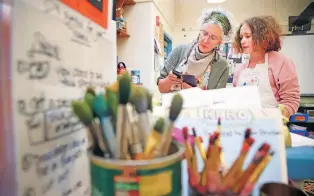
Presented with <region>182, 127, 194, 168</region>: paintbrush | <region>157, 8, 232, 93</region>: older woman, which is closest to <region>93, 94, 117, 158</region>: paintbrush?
<region>182, 127, 194, 168</region>: paintbrush

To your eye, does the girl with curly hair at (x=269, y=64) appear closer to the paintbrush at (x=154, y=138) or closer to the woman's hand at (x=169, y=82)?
the woman's hand at (x=169, y=82)

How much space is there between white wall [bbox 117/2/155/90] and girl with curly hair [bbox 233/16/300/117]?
108 cm

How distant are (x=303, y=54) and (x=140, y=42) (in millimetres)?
2446

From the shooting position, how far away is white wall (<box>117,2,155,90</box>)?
2133 mm

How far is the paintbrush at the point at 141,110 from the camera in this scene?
27cm

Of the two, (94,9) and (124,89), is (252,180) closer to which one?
(124,89)

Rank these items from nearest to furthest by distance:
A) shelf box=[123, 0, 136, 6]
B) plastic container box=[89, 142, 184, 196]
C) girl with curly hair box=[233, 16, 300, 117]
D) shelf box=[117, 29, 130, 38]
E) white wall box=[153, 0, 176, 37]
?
1. plastic container box=[89, 142, 184, 196]
2. girl with curly hair box=[233, 16, 300, 117]
3. shelf box=[117, 29, 130, 38]
4. shelf box=[123, 0, 136, 6]
5. white wall box=[153, 0, 176, 37]

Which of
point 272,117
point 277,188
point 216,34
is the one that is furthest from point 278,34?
point 277,188

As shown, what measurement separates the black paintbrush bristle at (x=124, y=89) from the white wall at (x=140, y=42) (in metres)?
1.86

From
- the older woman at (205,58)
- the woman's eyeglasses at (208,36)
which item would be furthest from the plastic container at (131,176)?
the woman's eyeglasses at (208,36)

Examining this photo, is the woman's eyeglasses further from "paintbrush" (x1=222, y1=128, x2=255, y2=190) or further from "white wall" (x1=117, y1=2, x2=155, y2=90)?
"white wall" (x1=117, y1=2, x2=155, y2=90)

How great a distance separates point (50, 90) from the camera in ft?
1.02

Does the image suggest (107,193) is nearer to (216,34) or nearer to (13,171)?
(13,171)

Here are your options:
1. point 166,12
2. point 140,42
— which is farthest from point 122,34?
point 166,12
